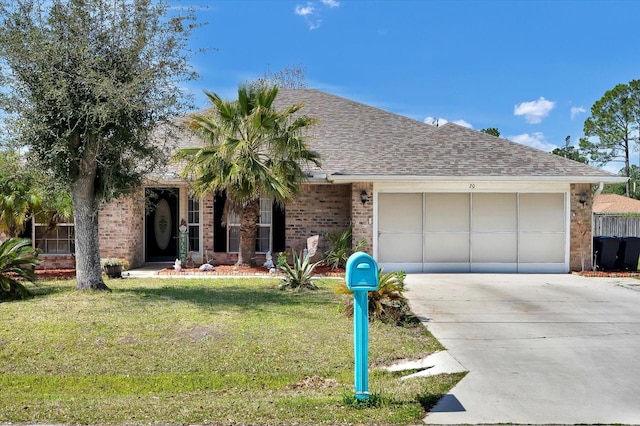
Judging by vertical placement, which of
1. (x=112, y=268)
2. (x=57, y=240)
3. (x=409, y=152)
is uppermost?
(x=409, y=152)

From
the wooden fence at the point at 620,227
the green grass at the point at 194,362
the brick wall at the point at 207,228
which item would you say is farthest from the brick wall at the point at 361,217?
the wooden fence at the point at 620,227

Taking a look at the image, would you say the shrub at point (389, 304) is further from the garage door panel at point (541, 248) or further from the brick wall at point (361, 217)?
the garage door panel at point (541, 248)

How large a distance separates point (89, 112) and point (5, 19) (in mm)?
2283

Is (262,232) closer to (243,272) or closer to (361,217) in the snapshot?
(243,272)

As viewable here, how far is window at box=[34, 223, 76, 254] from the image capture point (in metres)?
15.5

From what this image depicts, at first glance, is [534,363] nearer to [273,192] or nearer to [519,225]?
[273,192]

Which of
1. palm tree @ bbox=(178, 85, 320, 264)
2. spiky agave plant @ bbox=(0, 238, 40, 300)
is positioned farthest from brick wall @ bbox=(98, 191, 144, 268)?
spiky agave plant @ bbox=(0, 238, 40, 300)

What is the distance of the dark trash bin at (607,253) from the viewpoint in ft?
49.3

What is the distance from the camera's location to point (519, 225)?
597 inches

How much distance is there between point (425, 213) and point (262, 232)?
16.0 ft

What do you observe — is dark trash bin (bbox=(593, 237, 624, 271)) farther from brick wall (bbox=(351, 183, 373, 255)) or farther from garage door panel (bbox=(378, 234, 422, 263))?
brick wall (bbox=(351, 183, 373, 255))

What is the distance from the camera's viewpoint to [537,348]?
6934 millimetres

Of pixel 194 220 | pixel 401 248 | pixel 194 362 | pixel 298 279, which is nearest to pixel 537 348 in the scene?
pixel 194 362

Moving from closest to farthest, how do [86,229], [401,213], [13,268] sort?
1. [13,268]
2. [86,229]
3. [401,213]
